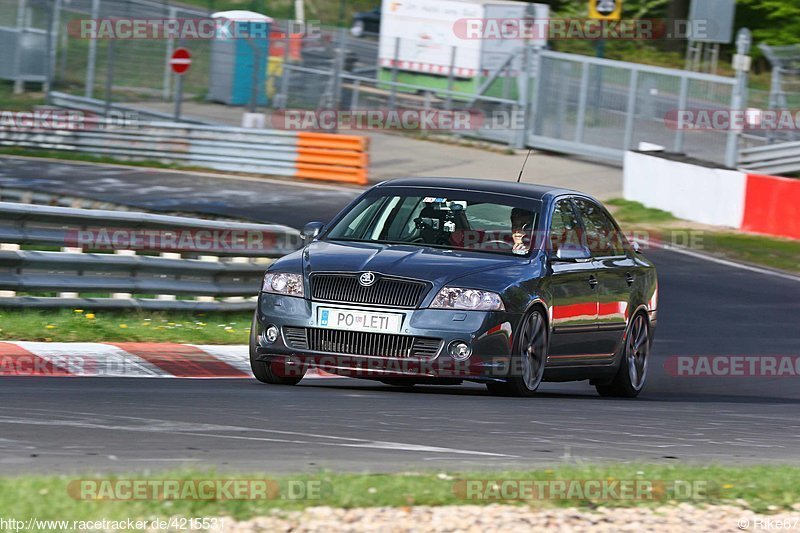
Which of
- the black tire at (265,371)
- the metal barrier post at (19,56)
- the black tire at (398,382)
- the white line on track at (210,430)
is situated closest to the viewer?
the white line on track at (210,430)

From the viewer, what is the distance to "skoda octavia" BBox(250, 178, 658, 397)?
8.98 meters

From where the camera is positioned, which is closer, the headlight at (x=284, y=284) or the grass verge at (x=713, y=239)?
the headlight at (x=284, y=284)

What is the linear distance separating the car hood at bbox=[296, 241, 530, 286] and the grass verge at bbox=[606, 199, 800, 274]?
1199 centimetres

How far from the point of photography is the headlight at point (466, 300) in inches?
354

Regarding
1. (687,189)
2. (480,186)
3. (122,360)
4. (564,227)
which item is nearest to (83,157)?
(687,189)

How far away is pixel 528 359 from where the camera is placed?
951 centimetres

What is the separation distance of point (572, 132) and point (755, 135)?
4.31 meters

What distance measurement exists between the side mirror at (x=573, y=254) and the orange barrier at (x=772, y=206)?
42.2 feet

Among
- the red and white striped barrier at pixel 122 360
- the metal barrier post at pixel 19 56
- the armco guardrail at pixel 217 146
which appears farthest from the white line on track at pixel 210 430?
the metal barrier post at pixel 19 56

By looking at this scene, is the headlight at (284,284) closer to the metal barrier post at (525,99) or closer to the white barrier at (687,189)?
the white barrier at (687,189)

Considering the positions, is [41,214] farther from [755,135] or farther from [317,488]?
[755,135]

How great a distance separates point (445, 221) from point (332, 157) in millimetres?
18418

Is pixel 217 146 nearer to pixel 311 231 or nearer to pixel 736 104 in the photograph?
pixel 736 104

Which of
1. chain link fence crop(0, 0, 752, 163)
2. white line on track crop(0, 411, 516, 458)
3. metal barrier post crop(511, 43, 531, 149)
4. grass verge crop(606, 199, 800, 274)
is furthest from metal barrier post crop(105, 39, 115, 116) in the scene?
white line on track crop(0, 411, 516, 458)
